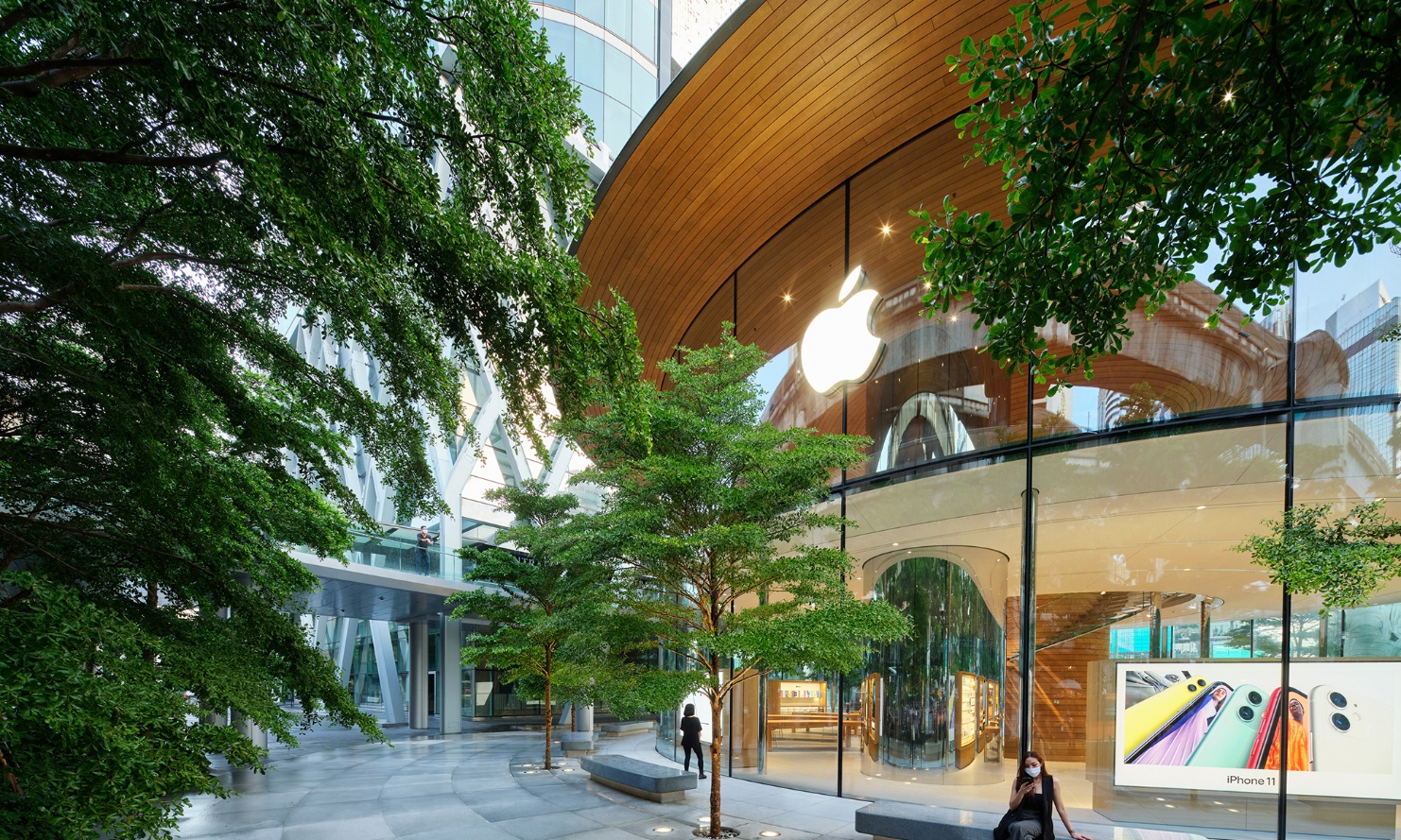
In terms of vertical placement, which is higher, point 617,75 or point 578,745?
point 617,75

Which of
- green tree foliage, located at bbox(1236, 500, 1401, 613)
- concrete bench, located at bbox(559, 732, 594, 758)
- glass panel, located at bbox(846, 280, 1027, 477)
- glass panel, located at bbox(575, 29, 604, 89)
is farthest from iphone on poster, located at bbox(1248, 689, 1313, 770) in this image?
glass panel, located at bbox(575, 29, 604, 89)

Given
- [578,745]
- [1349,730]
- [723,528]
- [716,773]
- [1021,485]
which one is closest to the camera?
[1349,730]

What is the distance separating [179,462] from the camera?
201 inches

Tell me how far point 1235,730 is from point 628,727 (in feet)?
87.8

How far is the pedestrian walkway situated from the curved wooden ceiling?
8214mm

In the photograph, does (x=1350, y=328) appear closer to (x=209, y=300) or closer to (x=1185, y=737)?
(x=1185, y=737)

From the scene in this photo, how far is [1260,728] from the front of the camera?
28.3ft

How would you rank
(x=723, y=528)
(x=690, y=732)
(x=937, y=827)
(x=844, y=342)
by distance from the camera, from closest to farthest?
(x=937, y=827)
(x=723, y=528)
(x=844, y=342)
(x=690, y=732)

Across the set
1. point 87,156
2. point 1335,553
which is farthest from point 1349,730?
point 87,156

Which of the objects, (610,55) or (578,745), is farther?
(610,55)

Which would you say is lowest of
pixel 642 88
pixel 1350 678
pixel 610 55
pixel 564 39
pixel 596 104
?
pixel 1350 678

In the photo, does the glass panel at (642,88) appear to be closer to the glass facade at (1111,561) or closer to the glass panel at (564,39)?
the glass panel at (564,39)

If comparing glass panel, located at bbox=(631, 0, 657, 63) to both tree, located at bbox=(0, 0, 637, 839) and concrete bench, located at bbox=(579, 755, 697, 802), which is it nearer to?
concrete bench, located at bbox=(579, 755, 697, 802)

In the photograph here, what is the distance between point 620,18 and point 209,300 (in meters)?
35.6
